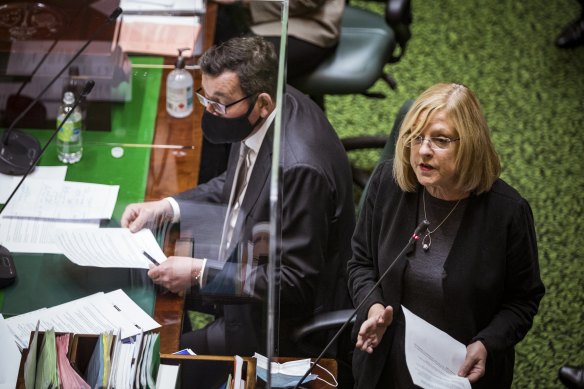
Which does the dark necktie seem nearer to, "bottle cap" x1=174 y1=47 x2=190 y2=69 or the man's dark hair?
the man's dark hair

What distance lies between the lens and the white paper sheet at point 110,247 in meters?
2.33

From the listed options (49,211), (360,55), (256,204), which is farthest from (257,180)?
(360,55)

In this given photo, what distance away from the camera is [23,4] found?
9.75ft

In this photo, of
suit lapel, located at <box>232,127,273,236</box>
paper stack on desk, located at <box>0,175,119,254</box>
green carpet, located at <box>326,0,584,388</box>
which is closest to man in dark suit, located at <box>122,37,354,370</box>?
suit lapel, located at <box>232,127,273,236</box>

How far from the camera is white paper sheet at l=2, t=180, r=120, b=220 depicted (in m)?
2.47

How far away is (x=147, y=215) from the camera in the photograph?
7.98ft

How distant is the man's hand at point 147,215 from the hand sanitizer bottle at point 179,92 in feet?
1.31

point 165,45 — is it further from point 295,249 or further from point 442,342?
point 442,342

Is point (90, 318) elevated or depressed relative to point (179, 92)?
depressed

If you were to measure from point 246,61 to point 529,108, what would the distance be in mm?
2172

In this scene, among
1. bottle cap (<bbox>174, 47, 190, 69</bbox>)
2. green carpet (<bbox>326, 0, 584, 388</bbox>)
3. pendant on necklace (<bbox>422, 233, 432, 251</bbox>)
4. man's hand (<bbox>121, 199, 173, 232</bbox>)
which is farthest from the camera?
green carpet (<bbox>326, 0, 584, 388</bbox>)

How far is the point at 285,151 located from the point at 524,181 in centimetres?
170

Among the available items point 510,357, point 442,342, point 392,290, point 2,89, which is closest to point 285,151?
point 392,290

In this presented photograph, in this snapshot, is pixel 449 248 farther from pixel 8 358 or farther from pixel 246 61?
pixel 8 358
